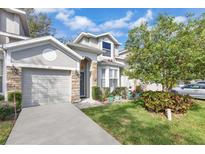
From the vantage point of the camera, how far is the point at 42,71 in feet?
35.4

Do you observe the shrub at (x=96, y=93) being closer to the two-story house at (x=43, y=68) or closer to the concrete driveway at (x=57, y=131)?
the two-story house at (x=43, y=68)

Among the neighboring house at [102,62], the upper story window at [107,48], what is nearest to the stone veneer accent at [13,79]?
the neighboring house at [102,62]

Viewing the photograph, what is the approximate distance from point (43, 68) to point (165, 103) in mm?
7607

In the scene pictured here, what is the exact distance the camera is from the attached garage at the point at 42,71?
9.48 meters

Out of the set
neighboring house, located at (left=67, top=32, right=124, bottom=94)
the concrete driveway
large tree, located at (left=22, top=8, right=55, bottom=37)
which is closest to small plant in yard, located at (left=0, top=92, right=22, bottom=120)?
the concrete driveway

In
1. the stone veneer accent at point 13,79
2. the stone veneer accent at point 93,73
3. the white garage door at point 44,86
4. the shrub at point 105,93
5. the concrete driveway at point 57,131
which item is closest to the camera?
the concrete driveway at point 57,131

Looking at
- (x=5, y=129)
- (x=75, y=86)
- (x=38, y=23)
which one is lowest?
(x=5, y=129)

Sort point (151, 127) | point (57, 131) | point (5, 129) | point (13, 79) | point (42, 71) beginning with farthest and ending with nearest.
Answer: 1. point (42, 71)
2. point (13, 79)
3. point (151, 127)
4. point (5, 129)
5. point (57, 131)

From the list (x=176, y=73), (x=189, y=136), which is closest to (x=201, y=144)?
(x=189, y=136)

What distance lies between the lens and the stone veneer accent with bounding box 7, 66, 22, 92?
924 centimetres

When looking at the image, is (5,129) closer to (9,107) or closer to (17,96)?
(9,107)

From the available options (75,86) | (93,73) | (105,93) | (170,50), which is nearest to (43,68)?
(75,86)

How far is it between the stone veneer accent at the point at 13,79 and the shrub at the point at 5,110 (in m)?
1.18
